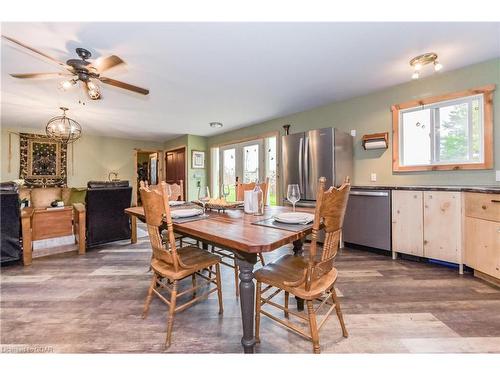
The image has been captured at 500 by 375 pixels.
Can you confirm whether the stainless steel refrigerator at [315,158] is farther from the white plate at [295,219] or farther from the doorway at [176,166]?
the doorway at [176,166]

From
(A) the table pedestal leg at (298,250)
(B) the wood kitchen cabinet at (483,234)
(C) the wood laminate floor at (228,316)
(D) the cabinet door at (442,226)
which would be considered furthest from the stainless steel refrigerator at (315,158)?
(A) the table pedestal leg at (298,250)

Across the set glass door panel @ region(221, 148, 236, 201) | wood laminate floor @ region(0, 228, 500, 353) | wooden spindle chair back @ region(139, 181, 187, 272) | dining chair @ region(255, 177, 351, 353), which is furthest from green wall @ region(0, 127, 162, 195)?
dining chair @ region(255, 177, 351, 353)

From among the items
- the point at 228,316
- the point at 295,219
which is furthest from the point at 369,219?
the point at 228,316

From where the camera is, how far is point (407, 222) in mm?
2734

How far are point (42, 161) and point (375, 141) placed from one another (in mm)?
7499

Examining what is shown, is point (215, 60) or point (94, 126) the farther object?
point (94, 126)

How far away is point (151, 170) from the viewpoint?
8.26 metres

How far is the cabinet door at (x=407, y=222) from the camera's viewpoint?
8.70 feet

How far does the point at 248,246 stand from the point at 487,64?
3.46 metres

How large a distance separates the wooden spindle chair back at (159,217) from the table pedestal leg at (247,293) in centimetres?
48

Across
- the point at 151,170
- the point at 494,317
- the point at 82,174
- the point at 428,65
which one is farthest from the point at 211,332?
the point at 151,170

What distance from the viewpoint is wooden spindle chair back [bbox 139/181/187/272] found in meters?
1.36

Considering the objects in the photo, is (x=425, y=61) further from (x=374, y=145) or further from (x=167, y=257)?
(x=167, y=257)

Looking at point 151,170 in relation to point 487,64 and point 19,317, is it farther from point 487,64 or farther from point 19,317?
point 487,64
